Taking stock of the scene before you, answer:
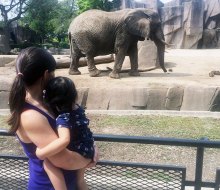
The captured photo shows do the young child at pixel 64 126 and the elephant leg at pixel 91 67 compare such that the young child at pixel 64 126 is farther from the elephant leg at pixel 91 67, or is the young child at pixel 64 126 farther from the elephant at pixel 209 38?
the elephant at pixel 209 38

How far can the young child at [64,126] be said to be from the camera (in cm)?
148

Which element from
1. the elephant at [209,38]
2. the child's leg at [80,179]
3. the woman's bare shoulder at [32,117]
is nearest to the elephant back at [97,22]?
the child's leg at [80,179]

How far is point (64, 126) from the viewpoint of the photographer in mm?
1494

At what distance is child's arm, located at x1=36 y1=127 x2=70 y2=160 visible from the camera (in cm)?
147

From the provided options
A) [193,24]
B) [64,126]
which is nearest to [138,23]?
[64,126]

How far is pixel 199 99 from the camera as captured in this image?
7086 mm

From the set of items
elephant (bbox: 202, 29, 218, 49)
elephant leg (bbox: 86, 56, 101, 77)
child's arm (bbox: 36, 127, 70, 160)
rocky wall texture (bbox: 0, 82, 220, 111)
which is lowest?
elephant (bbox: 202, 29, 218, 49)

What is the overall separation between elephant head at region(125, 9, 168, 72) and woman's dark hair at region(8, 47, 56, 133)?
7.07 metres

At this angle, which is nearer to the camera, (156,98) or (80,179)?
(80,179)

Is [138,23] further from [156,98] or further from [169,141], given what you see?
[169,141]

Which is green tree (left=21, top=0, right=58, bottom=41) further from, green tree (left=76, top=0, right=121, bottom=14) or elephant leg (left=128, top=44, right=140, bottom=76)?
elephant leg (left=128, top=44, right=140, bottom=76)

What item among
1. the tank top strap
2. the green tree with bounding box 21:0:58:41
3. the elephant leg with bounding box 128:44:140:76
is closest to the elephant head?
the elephant leg with bounding box 128:44:140:76

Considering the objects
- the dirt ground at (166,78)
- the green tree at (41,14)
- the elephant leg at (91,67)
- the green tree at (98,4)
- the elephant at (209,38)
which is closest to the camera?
the dirt ground at (166,78)

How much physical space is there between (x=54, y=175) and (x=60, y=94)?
38 centimetres
